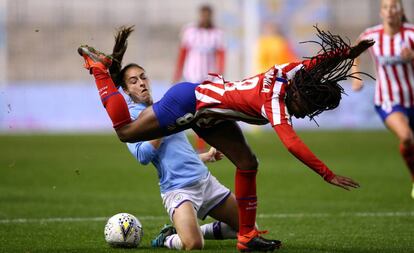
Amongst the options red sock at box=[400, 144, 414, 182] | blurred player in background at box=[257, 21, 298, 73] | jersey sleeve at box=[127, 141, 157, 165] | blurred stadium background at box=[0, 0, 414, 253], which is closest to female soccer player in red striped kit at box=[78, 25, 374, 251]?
jersey sleeve at box=[127, 141, 157, 165]

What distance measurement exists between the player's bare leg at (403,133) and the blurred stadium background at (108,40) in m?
13.7

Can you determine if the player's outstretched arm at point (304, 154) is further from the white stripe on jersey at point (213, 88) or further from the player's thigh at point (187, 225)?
the player's thigh at point (187, 225)

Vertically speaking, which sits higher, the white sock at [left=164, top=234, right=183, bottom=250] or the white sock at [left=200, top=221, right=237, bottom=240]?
the white sock at [left=164, top=234, right=183, bottom=250]

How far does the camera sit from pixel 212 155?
26.0ft

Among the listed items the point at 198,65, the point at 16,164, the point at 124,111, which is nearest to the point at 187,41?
the point at 198,65

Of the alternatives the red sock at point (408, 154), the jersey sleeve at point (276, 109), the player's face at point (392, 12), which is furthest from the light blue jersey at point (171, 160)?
the player's face at point (392, 12)

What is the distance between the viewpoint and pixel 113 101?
284 inches

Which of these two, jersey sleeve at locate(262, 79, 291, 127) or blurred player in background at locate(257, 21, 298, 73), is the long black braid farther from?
blurred player in background at locate(257, 21, 298, 73)

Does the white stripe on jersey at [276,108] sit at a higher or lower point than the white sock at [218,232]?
higher

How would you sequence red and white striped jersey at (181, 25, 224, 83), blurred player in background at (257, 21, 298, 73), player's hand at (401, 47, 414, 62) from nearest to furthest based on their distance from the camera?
player's hand at (401, 47, 414, 62)
red and white striped jersey at (181, 25, 224, 83)
blurred player in background at (257, 21, 298, 73)

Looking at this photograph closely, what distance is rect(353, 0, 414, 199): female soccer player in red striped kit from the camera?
11.1 meters

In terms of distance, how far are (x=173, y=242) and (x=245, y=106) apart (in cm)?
141

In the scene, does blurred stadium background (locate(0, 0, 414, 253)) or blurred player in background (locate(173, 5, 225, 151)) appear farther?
→ blurred player in background (locate(173, 5, 225, 151))

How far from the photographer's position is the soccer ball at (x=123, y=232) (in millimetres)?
7430
